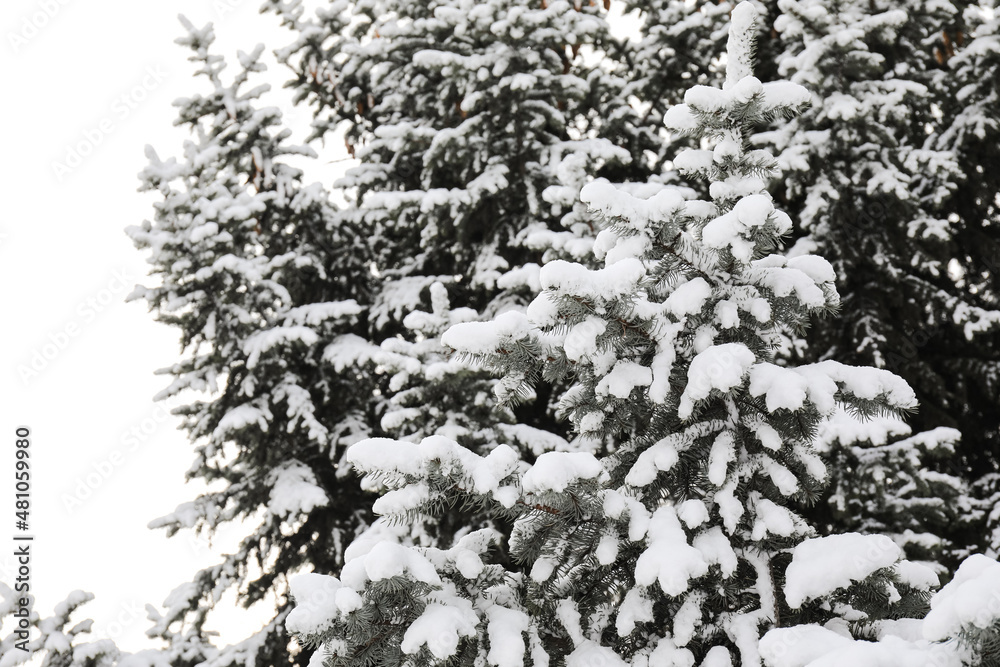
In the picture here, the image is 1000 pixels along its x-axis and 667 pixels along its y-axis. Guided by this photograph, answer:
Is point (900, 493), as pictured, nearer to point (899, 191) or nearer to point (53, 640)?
point (899, 191)

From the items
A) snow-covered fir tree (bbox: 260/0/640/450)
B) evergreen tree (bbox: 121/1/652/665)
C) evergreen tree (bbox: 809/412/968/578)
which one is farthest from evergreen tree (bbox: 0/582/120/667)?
evergreen tree (bbox: 809/412/968/578)

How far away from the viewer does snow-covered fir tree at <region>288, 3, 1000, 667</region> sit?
7.41ft

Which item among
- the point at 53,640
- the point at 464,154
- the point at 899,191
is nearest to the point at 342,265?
the point at 464,154

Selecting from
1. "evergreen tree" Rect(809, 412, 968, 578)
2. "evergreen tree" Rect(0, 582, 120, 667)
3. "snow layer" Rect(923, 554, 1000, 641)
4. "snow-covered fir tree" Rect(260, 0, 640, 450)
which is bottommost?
"evergreen tree" Rect(809, 412, 968, 578)

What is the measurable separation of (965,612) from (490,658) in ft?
4.30

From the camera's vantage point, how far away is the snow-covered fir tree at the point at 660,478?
226 centimetres

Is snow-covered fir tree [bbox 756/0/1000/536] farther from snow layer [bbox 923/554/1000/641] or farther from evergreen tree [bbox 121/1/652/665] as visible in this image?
snow layer [bbox 923/554/1000/641]

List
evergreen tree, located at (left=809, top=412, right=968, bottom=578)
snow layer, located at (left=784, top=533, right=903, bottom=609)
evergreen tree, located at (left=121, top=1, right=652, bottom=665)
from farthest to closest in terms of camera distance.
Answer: evergreen tree, located at (left=121, top=1, right=652, bottom=665) < evergreen tree, located at (left=809, top=412, right=968, bottom=578) < snow layer, located at (left=784, top=533, right=903, bottom=609)

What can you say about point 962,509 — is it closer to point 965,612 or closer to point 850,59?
point 850,59

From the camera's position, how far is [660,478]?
9.03 ft

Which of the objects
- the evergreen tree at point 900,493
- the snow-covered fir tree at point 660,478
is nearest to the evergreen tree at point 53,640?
the snow-covered fir tree at point 660,478

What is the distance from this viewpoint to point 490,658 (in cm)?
223

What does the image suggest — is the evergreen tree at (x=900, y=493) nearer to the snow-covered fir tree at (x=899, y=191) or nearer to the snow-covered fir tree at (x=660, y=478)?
the snow-covered fir tree at (x=899, y=191)

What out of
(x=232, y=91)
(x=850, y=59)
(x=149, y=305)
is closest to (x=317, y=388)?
(x=149, y=305)
